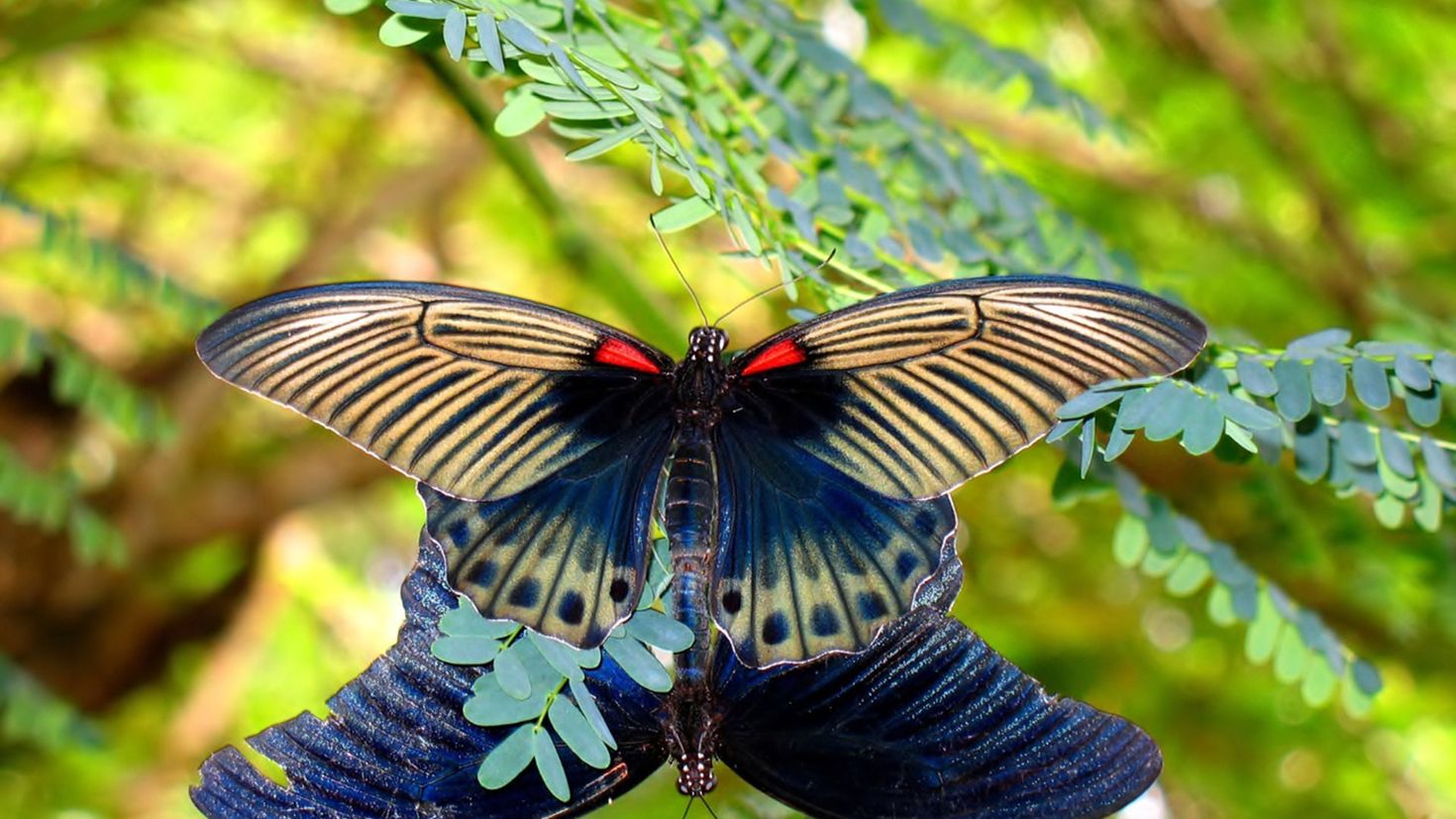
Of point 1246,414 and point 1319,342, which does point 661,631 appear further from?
point 1319,342

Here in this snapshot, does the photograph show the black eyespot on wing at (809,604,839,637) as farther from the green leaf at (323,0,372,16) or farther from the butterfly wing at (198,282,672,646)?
the green leaf at (323,0,372,16)

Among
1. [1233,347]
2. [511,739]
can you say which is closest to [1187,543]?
[1233,347]

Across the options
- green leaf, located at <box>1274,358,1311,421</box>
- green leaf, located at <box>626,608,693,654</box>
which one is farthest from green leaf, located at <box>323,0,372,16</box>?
green leaf, located at <box>1274,358,1311,421</box>

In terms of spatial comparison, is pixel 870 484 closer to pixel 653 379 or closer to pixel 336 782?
pixel 653 379

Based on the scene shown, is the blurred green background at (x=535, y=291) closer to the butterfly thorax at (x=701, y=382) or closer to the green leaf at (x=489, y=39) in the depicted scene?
the butterfly thorax at (x=701, y=382)

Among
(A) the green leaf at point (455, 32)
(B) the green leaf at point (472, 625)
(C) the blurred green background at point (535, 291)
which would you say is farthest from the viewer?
A: (C) the blurred green background at point (535, 291)

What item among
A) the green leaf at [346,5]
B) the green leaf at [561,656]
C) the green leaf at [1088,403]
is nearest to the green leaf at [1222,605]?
the green leaf at [1088,403]
